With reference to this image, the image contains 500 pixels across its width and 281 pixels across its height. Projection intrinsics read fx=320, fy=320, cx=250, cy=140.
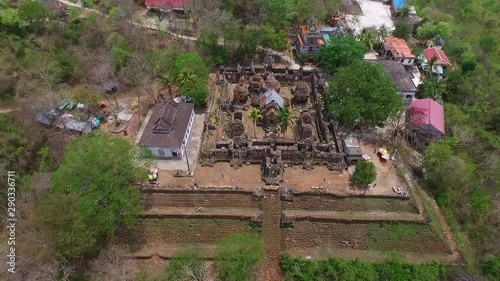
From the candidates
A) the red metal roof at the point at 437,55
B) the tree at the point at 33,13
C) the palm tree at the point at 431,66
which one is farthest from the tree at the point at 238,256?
the tree at the point at 33,13

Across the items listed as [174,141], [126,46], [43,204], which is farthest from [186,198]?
[126,46]

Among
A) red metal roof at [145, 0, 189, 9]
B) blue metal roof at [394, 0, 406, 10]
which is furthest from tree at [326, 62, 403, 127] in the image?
red metal roof at [145, 0, 189, 9]

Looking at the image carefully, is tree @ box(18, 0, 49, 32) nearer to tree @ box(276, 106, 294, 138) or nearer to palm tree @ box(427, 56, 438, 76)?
tree @ box(276, 106, 294, 138)

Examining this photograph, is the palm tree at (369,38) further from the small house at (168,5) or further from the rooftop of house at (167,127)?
the rooftop of house at (167,127)

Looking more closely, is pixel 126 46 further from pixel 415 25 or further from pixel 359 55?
pixel 415 25

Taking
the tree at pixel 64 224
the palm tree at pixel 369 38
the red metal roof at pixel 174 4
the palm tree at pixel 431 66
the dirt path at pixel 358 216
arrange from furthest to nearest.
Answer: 1. the red metal roof at pixel 174 4
2. the palm tree at pixel 369 38
3. the palm tree at pixel 431 66
4. the dirt path at pixel 358 216
5. the tree at pixel 64 224

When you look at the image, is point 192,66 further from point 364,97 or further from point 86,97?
point 364,97
